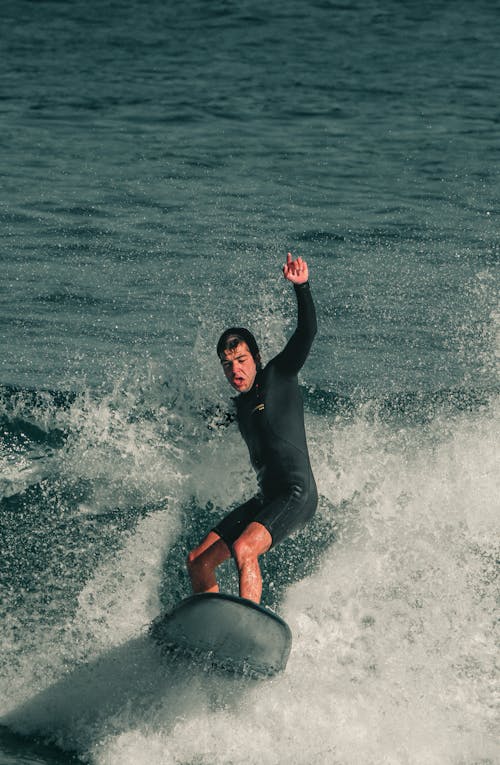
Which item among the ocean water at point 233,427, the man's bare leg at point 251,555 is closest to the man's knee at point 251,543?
the man's bare leg at point 251,555

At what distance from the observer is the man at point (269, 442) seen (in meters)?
7.36

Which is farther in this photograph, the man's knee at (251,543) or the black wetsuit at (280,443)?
the black wetsuit at (280,443)

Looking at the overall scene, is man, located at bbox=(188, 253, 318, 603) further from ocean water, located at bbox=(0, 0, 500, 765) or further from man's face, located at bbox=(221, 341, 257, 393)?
ocean water, located at bbox=(0, 0, 500, 765)

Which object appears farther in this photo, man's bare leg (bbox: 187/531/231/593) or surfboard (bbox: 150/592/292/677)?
man's bare leg (bbox: 187/531/231/593)

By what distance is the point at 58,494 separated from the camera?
9.80 meters

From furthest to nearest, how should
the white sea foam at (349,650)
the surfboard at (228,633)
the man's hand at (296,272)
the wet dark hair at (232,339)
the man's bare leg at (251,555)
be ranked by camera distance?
the wet dark hair at (232,339)
the man's hand at (296,272)
the white sea foam at (349,650)
the man's bare leg at (251,555)
the surfboard at (228,633)

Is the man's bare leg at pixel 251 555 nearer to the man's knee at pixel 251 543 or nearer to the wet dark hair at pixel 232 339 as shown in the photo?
the man's knee at pixel 251 543

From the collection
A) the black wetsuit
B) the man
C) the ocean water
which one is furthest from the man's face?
the ocean water

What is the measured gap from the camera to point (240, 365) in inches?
298

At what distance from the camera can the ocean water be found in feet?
24.4

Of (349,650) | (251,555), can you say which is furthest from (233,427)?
(251,555)

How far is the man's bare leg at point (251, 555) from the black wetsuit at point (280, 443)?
0.08 meters

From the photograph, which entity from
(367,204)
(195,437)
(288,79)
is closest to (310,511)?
(195,437)

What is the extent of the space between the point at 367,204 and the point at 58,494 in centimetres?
1202
